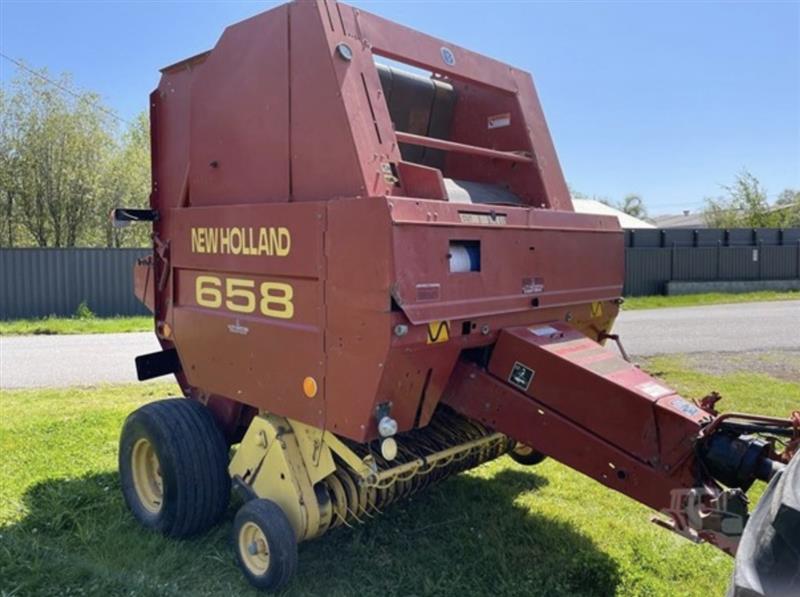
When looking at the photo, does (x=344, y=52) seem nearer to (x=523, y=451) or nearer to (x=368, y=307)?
(x=368, y=307)

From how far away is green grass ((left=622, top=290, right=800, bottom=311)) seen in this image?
62.5ft

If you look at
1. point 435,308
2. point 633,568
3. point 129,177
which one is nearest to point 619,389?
point 435,308

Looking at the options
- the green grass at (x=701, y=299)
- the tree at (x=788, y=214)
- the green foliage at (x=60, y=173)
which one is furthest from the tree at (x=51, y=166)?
the tree at (x=788, y=214)

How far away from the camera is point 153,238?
4.14m

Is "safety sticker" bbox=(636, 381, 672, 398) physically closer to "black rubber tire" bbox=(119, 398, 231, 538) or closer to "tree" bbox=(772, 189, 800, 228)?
"black rubber tire" bbox=(119, 398, 231, 538)

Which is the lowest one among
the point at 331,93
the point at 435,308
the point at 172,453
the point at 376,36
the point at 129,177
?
the point at 172,453

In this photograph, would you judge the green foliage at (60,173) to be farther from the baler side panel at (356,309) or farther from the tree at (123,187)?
the baler side panel at (356,309)

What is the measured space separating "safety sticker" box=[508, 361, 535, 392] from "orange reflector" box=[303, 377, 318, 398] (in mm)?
893

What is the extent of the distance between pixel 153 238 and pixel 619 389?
9.62 ft

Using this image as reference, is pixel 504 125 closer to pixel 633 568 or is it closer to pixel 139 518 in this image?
pixel 633 568

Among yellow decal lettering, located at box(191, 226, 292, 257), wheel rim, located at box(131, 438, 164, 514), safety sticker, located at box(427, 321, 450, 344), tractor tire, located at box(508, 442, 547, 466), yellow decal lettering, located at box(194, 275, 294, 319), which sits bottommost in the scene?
tractor tire, located at box(508, 442, 547, 466)

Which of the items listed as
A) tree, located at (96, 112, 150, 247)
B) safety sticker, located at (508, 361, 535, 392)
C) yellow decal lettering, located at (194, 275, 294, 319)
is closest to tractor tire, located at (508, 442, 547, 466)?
safety sticker, located at (508, 361, 535, 392)

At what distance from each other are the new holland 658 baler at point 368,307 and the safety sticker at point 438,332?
1 centimetres

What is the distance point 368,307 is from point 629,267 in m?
19.8
